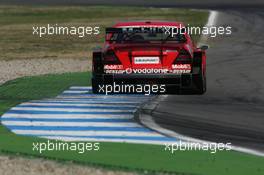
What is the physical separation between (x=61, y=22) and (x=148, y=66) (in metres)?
21.1

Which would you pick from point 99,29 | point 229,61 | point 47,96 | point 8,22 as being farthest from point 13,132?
point 8,22

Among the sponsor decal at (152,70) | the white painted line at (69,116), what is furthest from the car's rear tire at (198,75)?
the white painted line at (69,116)

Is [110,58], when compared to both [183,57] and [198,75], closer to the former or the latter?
[183,57]

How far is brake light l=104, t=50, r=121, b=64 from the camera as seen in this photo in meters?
15.8

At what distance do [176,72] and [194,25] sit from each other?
18.6 m

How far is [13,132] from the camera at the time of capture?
13391 mm

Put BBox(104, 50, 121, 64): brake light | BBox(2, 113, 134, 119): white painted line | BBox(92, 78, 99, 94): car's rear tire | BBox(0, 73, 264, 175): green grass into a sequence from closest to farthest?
BBox(0, 73, 264, 175): green grass < BBox(2, 113, 134, 119): white painted line < BBox(104, 50, 121, 64): brake light < BBox(92, 78, 99, 94): car's rear tire

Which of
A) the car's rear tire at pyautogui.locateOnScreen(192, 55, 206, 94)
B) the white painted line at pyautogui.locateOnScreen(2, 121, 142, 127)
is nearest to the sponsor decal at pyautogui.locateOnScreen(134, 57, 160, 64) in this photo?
the car's rear tire at pyautogui.locateOnScreen(192, 55, 206, 94)

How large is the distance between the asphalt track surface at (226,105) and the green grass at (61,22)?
16.7 ft

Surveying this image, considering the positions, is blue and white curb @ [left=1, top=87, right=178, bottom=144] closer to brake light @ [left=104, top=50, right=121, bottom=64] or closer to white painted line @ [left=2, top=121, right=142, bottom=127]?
white painted line @ [left=2, top=121, right=142, bottom=127]

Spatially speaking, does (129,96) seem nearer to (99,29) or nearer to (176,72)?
(176,72)

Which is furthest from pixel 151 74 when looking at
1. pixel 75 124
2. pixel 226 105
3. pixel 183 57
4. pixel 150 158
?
pixel 150 158

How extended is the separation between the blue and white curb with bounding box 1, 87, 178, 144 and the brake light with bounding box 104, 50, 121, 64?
78 centimetres

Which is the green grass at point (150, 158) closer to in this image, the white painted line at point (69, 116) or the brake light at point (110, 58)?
the white painted line at point (69, 116)
